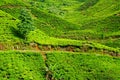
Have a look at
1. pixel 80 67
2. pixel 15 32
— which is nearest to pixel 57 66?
pixel 80 67

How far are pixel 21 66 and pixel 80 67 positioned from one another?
621 inches

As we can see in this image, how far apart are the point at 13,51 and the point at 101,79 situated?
23.1 meters

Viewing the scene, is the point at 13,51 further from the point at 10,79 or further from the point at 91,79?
the point at 91,79

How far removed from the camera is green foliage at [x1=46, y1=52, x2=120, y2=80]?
8569 centimetres

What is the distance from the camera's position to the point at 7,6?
15812 centimetres

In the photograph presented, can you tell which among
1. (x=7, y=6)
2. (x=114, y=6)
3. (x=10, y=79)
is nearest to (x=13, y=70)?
(x=10, y=79)

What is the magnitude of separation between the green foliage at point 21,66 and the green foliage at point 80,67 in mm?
2736

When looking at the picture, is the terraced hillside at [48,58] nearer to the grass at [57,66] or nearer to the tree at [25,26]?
the grass at [57,66]

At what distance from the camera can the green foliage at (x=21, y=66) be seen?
7994cm

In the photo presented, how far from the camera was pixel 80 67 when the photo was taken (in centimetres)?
8912

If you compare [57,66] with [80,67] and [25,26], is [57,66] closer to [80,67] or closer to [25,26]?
[80,67]

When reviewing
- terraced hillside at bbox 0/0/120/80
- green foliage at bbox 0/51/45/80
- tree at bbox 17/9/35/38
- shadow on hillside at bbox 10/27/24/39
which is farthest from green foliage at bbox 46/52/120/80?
shadow on hillside at bbox 10/27/24/39

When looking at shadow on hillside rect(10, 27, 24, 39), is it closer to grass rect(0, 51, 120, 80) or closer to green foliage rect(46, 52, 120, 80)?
grass rect(0, 51, 120, 80)

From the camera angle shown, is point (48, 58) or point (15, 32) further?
point (15, 32)
